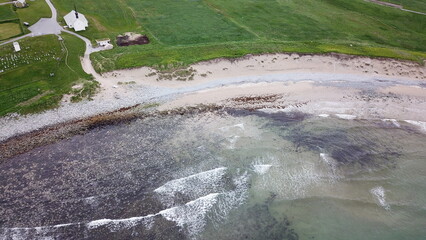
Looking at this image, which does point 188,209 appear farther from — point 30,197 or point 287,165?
point 30,197

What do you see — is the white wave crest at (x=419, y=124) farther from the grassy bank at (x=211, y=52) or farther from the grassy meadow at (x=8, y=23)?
the grassy meadow at (x=8, y=23)

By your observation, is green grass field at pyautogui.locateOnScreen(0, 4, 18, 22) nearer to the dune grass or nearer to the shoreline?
the dune grass

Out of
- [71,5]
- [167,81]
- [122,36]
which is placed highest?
[71,5]

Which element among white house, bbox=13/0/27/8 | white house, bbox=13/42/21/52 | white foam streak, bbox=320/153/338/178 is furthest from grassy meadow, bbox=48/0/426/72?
white foam streak, bbox=320/153/338/178

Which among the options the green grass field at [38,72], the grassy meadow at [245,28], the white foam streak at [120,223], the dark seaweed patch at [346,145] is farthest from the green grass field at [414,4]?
the white foam streak at [120,223]

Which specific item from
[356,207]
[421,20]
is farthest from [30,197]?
[421,20]
